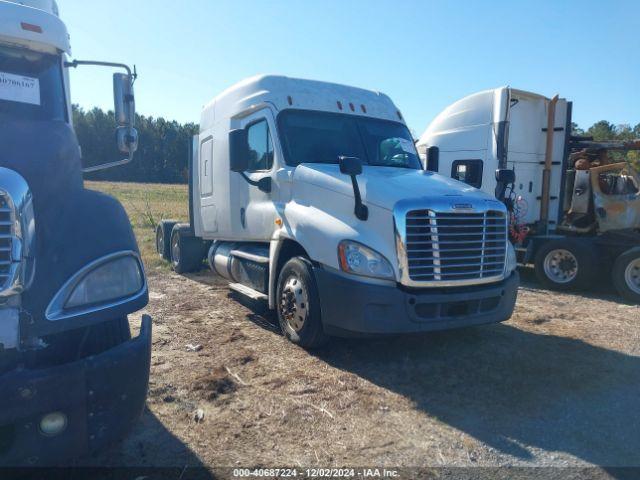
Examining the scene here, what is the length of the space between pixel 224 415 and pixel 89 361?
1.66 m

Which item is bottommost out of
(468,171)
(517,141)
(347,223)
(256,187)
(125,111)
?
(347,223)

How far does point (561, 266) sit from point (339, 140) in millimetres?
5342

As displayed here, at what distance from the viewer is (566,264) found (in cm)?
896

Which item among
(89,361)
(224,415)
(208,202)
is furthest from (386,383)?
(208,202)

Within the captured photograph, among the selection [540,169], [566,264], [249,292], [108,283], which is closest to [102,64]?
[108,283]

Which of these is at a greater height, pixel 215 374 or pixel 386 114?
pixel 386 114

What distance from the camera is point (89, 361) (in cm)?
246

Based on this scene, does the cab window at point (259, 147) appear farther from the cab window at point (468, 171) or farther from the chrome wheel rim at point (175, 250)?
the cab window at point (468, 171)

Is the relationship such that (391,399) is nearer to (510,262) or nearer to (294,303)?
(294,303)

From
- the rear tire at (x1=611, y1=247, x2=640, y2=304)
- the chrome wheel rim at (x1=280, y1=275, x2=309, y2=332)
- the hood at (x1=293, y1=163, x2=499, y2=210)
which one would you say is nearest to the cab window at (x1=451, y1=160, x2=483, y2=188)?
the rear tire at (x1=611, y1=247, x2=640, y2=304)

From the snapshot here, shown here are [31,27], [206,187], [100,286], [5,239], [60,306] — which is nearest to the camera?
[5,239]

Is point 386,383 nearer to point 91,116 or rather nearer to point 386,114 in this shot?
point 386,114

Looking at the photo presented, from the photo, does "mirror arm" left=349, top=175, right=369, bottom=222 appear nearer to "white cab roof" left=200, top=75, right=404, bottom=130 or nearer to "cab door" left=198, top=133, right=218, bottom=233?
"white cab roof" left=200, top=75, right=404, bottom=130

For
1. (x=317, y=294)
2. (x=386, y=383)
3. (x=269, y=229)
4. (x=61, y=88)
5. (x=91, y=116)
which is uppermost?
(x=91, y=116)
